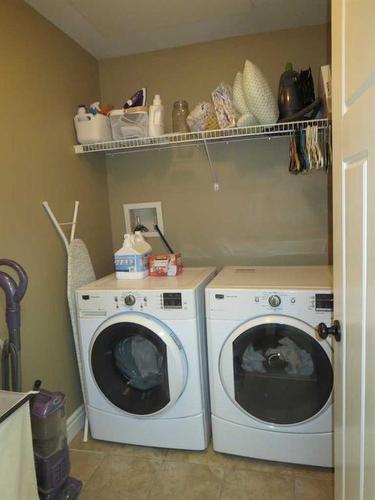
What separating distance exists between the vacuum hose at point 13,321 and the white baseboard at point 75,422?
2.37 ft

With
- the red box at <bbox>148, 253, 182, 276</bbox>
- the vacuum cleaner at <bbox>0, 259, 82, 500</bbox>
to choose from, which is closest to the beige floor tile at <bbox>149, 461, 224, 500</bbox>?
the vacuum cleaner at <bbox>0, 259, 82, 500</bbox>

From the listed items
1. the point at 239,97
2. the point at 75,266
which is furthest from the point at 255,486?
the point at 239,97

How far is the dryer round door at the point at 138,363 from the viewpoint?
172cm

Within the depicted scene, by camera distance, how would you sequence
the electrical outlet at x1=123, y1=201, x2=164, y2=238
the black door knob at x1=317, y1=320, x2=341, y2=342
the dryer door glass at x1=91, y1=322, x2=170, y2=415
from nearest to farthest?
the black door knob at x1=317, y1=320, x2=341, y2=342
the dryer door glass at x1=91, y1=322, x2=170, y2=415
the electrical outlet at x1=123, y1=201, x2=164, y2=238

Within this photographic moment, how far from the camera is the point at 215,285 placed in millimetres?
1757

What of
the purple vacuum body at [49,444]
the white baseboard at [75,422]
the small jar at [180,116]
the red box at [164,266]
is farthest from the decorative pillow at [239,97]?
the white baseboard at [75,422]

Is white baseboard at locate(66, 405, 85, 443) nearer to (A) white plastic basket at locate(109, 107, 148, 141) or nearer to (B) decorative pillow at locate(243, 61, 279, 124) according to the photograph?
(A) white plastic basket at locate(109, 107, 148, 141)

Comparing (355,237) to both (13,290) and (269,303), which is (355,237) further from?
(13,290)

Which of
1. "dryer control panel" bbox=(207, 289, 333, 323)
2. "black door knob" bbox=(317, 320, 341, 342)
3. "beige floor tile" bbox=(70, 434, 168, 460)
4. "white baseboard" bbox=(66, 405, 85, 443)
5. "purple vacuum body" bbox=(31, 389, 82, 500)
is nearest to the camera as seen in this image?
"black door knob" bbox=(317, 320, 341, 342)

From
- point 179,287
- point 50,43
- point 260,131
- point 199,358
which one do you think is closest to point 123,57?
point 50,43

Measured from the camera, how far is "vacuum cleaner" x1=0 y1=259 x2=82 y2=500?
4.43 ft

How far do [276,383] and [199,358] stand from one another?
39 centimetres

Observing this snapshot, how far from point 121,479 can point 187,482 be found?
335mm

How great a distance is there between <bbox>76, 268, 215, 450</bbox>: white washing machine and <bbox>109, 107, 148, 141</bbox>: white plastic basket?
898mm
